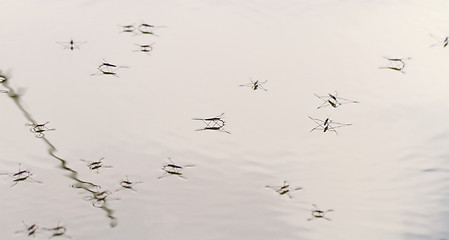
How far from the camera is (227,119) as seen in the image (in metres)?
3.65

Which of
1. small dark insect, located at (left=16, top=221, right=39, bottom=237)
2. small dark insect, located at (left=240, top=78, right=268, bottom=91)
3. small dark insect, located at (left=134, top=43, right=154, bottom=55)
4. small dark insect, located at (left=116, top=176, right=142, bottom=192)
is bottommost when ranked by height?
small dark insect, located at (left=16, top=221, right=39, bottom=237)

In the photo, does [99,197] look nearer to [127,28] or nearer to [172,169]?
[172,169]

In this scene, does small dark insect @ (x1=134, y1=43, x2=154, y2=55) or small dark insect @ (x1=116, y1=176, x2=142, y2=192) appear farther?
small dark insect @ (x1=134, y1=43, x2=154, y2=55)

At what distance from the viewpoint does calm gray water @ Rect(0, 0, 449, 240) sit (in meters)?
3.05

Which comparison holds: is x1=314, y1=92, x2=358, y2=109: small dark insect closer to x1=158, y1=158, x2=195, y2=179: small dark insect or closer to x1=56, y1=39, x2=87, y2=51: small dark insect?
x1=158, y1=158, x2=195, y2=179: small dark insect

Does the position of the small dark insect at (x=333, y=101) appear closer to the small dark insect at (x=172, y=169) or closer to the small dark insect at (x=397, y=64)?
the small dark insect at (x=397, y=64)

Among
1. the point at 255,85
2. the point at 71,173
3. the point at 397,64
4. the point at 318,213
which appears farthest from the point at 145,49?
the point at 397,64

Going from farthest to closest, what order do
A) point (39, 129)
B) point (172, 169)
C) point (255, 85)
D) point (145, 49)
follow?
point (145, 49) → point (255, 85) → point (39, 129) → point (172, 169)

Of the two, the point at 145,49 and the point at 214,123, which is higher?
the point at 145,49

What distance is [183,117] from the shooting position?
366cm

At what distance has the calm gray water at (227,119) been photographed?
3.05 m

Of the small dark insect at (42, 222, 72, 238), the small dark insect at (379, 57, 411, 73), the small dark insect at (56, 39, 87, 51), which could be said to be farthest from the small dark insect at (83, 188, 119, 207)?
the small dark insect at (379, 57, 411, 73)

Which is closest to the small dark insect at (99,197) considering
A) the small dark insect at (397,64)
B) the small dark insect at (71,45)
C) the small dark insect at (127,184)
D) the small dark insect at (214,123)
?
the small dark insect at (127,184)

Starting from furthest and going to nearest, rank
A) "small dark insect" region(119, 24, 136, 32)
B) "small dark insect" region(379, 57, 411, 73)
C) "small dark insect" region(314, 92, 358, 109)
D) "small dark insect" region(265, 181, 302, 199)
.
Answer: "small dark insect" region(119, 24, 136, 32) → "small dark insect" region(379, 57, 411, 73) → "small dark insect" region(314, 92, 358, 109) → "small dark insect" region(265, 181, 302, 199)
